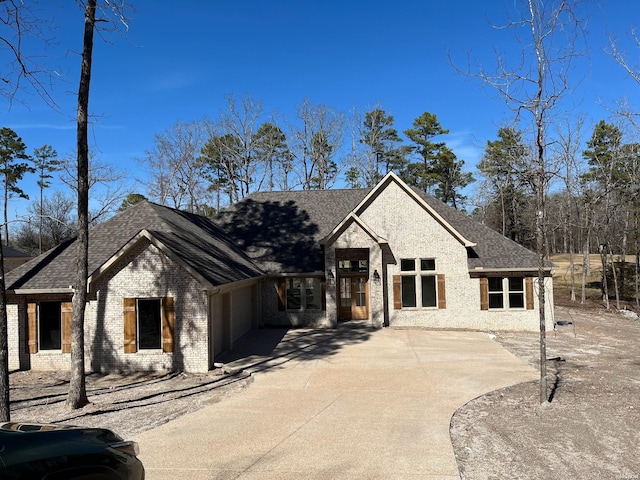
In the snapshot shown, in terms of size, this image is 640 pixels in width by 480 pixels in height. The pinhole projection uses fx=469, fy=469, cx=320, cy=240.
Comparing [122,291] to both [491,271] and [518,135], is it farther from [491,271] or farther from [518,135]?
[491,271]

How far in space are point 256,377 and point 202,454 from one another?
17.3 ft

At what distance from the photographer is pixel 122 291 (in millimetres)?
13344

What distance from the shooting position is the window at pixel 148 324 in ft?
43.4

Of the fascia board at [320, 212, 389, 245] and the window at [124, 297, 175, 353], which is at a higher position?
the fascia board at [320, 212, 389, 245]

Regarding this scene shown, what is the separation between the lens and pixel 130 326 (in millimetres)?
13352

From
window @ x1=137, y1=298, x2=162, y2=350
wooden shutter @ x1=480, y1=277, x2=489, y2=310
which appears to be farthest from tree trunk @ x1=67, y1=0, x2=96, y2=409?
wooden shutter @ x1=480, y1=277, x2=489, y2=310

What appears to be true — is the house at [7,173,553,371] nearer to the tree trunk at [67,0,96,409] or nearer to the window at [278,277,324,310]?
the window at [278,277,324,310]

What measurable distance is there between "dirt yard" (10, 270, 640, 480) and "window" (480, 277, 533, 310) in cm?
383

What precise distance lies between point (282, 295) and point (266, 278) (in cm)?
104

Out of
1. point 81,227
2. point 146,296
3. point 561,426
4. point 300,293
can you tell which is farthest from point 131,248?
point 561,426

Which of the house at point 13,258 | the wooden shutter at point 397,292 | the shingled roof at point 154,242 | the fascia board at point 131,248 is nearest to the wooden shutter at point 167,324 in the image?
the fascia board at point 131,248

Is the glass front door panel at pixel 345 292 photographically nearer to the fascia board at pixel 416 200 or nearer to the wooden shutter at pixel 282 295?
the wooden shutter at pixel 282 295

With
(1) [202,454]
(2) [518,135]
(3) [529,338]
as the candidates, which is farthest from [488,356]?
(1) [202,454]

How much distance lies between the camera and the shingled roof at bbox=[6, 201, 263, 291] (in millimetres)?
13572
